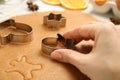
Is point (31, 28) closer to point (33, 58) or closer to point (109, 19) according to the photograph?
point (33, 58)

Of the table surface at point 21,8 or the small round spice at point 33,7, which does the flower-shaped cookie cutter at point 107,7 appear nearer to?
the table surface at point 21,8

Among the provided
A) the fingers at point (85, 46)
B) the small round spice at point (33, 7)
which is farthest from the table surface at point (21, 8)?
the fingers at point (85, 46)

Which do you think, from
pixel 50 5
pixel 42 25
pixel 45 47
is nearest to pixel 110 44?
pixel 45 47

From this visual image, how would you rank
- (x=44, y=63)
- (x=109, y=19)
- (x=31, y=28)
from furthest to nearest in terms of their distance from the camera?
1. (x=109, y=19)
2. (x=31, y=28)
3. (x=44, y=63)

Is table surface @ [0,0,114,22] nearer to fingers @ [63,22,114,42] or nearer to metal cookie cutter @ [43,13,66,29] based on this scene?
metal cookie cutter @ [43,13,66,29]

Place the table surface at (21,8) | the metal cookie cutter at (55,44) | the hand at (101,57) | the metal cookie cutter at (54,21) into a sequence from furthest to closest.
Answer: the table surface at (21,8) → the metal cookie cutter at (54,21) → the metal cookie cutter at (55,44) → the hand at (101,57)

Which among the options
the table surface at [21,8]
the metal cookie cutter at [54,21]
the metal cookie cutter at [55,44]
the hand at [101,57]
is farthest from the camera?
the table surface at [21,8]

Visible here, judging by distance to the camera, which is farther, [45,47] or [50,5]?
[50,5]

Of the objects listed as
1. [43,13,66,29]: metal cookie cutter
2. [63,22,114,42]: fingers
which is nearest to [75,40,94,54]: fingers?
[63,22,114,42]: fingers

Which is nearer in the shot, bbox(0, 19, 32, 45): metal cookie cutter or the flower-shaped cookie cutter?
bbox(0, 19, 32, 45): metal cookie cutter
